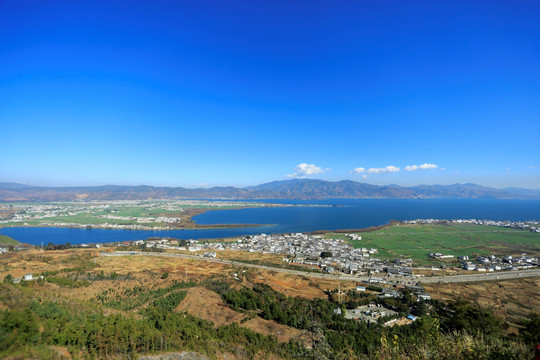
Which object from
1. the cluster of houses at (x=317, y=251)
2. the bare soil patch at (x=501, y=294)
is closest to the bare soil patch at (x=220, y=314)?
the bare soil patch at (x=501, y=294)

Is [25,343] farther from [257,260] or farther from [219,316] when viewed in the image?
[257,260]

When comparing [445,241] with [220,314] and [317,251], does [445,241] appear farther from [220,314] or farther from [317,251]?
[220,314]

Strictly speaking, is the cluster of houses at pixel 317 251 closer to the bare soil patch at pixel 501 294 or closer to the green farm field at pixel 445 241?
the green farm field at pixel 445 241

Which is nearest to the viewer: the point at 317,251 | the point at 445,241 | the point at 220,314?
the point at 220,314

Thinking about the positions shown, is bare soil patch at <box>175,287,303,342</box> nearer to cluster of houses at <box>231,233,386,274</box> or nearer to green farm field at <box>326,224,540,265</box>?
cluster of houses at <box>231,233,386,274</box>

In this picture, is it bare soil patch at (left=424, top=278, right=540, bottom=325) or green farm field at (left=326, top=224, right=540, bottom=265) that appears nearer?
bare soil patch at (left=424, top=278, right=540, bottom=325)

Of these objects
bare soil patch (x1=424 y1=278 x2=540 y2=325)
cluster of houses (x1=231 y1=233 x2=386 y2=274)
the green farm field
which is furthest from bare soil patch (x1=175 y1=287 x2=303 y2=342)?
the green farm field

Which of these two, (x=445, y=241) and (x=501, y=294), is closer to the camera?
(x=501, y=294)

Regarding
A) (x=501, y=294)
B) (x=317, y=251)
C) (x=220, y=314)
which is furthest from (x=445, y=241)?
(x=220, y=314)
